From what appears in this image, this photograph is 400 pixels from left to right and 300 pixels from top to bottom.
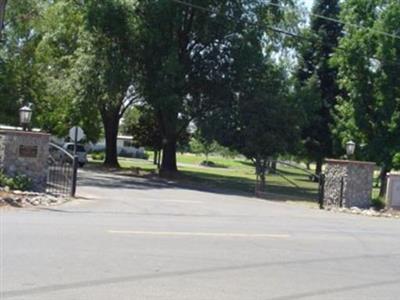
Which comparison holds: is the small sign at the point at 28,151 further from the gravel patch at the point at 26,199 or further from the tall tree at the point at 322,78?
the tall tree at the point at 322,78

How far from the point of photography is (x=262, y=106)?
37.1m

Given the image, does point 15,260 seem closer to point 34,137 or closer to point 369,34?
point 34,137

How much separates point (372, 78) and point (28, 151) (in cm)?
2331

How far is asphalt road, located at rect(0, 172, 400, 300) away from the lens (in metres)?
8.36

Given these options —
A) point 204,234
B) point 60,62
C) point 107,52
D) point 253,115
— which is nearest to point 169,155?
point 107,52

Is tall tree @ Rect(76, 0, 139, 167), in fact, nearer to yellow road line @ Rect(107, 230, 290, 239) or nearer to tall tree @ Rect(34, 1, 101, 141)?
tall tree @ Rect(34, 1, 101, 141)

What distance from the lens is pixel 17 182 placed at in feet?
71.2

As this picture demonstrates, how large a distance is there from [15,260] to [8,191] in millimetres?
11313

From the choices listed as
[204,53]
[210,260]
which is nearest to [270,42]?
[204,53]

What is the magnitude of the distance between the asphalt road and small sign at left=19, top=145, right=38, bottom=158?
17.4 ft

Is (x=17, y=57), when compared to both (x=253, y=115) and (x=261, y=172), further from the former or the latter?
(x=261, y=172)

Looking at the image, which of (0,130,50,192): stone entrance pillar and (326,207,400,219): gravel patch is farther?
(326,207,400,219): gravel patch

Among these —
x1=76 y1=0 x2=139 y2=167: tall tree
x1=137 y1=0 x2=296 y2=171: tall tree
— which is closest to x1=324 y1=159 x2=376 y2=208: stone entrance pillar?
x1=137 y1=0 x2=296 y2=171: tall tree

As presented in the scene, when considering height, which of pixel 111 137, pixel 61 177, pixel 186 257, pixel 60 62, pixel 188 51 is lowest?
pixel 186 257
